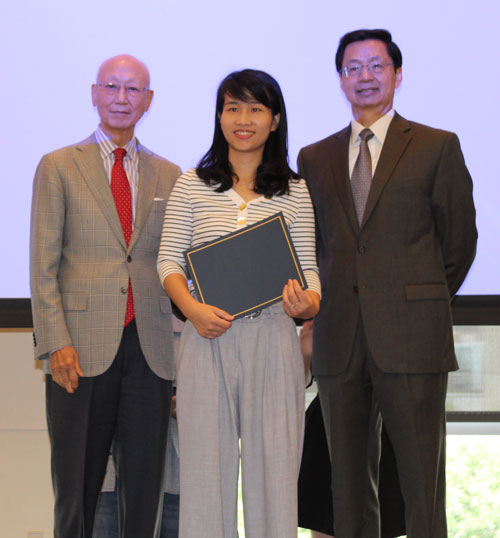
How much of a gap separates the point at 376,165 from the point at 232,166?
0.48 m

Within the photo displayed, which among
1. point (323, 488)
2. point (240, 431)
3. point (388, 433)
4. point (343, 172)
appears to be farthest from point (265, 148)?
point (323, 488)

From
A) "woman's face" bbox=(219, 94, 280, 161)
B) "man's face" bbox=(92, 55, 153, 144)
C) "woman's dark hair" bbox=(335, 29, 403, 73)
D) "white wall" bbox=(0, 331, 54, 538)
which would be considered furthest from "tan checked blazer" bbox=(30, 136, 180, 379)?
"white wall" bbox=(0, 331, 54, 538)

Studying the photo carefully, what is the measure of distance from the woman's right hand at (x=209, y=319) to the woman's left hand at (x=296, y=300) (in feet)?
0.53

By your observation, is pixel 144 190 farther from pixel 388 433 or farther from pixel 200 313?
pixel 388 433

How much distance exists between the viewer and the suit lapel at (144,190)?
217cm

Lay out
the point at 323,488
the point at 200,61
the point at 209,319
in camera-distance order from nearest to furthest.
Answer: the point at 209,319 < the point at 323,488 < the point at 200,61

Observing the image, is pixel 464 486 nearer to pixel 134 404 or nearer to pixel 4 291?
pixel 134 404

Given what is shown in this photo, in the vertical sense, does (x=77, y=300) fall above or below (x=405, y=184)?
below

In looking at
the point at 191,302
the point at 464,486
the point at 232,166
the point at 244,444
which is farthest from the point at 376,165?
the point at 464,486

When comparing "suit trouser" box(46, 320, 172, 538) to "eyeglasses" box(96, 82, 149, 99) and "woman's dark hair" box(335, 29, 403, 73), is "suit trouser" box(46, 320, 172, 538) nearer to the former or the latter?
"eyeglasses" box(96, 82, 149, 99)

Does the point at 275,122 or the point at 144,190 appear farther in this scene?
the point at 144,190

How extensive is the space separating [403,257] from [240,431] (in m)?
0.74

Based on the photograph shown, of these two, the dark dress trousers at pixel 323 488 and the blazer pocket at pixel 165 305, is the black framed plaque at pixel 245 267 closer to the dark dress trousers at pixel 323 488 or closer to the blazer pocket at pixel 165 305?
the blazer pocket at pixel 165 305

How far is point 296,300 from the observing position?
1868mm
